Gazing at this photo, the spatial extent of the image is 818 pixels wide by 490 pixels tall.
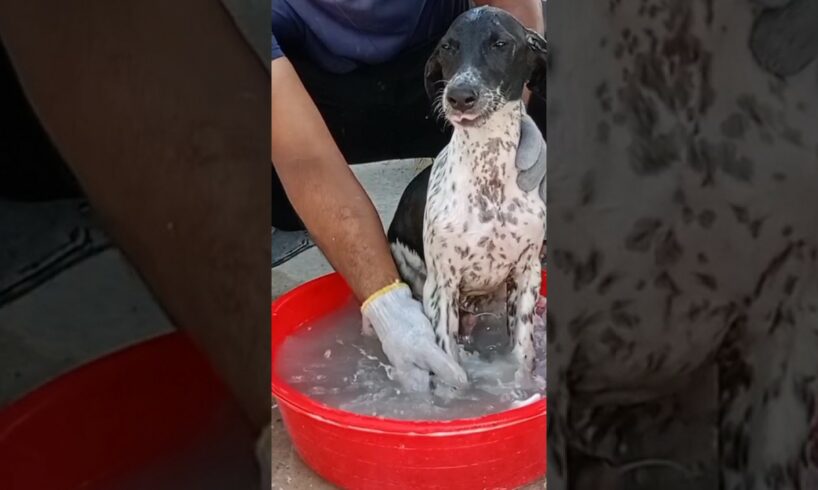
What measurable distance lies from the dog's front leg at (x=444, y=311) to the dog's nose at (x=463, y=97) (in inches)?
10.5

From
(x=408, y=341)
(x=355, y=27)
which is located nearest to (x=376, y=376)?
(x=408, y=341)

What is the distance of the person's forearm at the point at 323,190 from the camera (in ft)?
4.25

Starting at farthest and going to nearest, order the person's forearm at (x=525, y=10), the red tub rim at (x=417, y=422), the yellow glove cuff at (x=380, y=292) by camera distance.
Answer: the person's forearm at (x=525, y=10), the yellow glove cuff at (x=380, y=292), the red tub rim at (x=417, y=422)

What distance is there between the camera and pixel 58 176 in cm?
39

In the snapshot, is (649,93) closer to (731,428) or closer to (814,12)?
(814,12)

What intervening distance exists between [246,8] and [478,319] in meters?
1.02

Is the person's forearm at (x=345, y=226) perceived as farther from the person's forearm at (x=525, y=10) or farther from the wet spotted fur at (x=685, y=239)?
the wet spotted fur at (x=685, y=239)

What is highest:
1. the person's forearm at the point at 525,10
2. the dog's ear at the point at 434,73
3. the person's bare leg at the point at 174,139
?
the person's bare leg at the point at 174,139

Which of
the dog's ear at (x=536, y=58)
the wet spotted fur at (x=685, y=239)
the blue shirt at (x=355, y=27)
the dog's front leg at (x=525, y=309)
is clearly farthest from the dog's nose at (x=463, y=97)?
the wet spotted fur at (x=685, y=239)

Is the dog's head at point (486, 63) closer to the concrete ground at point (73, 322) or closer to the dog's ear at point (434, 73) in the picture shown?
→ the dog's ear at point (434, 73)

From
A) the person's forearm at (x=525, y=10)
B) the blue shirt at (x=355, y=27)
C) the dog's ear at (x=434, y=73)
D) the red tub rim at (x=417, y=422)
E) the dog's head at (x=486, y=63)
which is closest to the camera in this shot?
the red tub rim at (x=417, y=422)

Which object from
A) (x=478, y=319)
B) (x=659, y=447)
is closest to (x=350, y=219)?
(x=478, y=319)

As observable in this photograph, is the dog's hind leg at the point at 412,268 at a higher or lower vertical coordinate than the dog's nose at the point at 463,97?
lower

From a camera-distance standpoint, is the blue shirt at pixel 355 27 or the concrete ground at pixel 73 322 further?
the blue shirt at pixel 355 27
